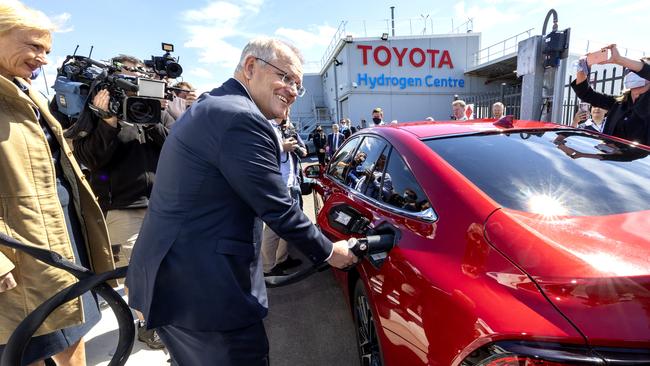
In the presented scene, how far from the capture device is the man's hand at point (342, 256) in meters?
1.43

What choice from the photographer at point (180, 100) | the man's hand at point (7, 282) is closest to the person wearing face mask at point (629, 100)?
the photographer at point (180, 100)

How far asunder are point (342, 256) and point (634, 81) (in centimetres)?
333

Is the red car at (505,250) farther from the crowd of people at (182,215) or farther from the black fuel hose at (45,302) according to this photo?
the black fuel hose at (45,302)

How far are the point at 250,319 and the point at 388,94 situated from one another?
19.7 metres

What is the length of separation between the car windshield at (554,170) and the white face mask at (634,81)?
150 centimetres

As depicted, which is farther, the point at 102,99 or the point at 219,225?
the point at 102,99

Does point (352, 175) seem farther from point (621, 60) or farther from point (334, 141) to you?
point (334, 141)

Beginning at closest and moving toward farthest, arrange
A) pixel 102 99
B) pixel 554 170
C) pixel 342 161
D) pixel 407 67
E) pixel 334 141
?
1. pixel 554 170
2. pixel 102 99
3. pixel 342 161
4. pixel 334 141
5. pixel 407 67

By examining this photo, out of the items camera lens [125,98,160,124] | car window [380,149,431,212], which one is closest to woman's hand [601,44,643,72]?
car window [380,149,431,212]

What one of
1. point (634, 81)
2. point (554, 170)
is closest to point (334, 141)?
point (634, 81)

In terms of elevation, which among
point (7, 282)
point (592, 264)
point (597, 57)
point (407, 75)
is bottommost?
point (7, 282)

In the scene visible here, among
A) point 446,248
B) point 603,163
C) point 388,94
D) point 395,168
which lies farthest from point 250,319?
point 388,94

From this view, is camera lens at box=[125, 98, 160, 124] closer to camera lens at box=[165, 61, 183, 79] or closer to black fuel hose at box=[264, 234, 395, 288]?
camera lens at box=[165, 61, 183, 79]

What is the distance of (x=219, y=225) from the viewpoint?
4.11ft
